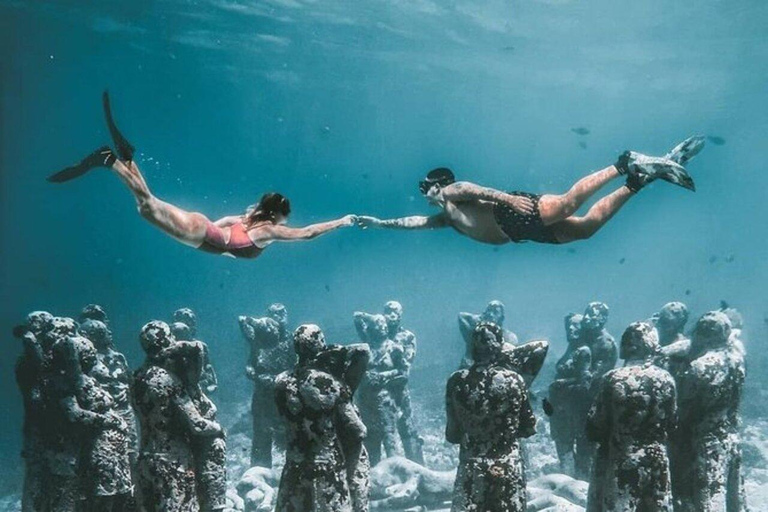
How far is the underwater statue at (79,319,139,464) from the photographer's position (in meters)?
9.38

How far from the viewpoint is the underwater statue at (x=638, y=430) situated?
6434mm

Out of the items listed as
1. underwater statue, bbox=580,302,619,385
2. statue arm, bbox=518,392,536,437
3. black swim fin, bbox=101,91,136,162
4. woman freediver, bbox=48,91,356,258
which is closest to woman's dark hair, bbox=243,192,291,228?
woman freediver, bbox=48,91,356,258

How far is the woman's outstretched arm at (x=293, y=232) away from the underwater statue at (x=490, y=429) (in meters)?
2.35

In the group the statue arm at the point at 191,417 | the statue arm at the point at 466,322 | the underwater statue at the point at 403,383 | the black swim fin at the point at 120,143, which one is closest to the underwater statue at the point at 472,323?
the statue arm at the point at 466,322

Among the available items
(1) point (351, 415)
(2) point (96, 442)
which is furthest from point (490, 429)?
(2) point (96, 442)

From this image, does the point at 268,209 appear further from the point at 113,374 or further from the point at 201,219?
the point at 113,374

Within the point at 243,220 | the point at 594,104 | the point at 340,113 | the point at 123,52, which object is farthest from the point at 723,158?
the point at 243,220

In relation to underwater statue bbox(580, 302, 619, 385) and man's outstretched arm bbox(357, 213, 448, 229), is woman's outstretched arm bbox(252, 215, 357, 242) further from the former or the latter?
underwater statue bbox(580, 302, 619, 385)

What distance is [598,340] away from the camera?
1209 centimetres

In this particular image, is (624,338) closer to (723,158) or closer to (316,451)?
(316,451)

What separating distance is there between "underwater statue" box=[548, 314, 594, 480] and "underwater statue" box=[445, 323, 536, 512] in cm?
458

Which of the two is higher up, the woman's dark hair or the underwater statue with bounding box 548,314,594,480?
the woman's dark hair

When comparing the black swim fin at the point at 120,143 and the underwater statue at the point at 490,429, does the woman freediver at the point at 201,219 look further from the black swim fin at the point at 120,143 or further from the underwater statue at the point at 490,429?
the underwater statue at the point at 490,429

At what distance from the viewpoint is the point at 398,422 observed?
14250mm
